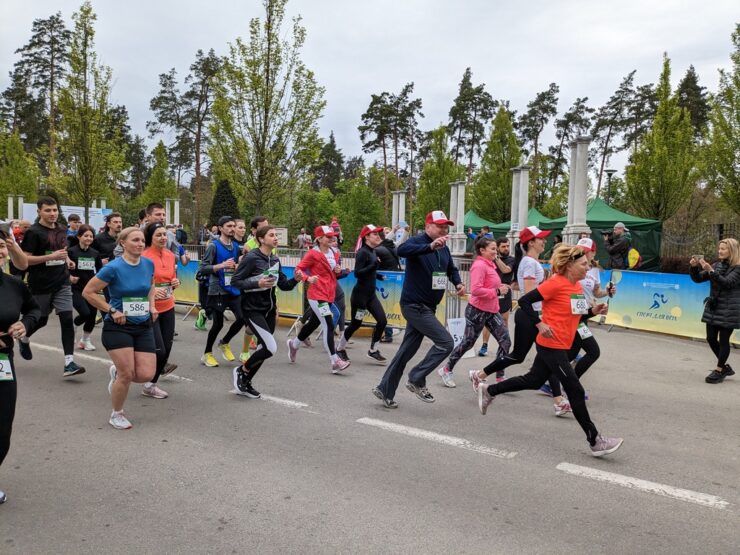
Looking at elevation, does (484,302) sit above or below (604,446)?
above

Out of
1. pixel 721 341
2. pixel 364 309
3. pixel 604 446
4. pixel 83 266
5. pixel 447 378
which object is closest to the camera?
pixel 604 446

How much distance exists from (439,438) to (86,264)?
20.0 feet

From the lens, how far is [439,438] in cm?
A: 518

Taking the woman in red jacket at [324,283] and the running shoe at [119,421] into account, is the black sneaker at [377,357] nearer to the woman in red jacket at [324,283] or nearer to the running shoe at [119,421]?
the woman in red jacket at [324,283]

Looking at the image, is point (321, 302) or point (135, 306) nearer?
point (135, 306)

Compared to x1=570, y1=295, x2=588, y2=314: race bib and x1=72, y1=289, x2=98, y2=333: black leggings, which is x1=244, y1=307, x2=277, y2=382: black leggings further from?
x1=72, y1=289, x2=98, y2=333: black leggings

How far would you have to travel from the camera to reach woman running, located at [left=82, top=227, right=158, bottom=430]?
16.9ft

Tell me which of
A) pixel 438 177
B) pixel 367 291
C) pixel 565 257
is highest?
pixel 438 177

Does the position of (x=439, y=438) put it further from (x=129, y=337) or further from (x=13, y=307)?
(x=13, y=307)

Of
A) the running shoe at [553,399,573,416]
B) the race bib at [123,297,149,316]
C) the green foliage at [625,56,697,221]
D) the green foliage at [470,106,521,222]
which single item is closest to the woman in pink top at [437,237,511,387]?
the running shoe at [553,399,573,416]

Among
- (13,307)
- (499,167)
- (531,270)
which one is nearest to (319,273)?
(531,270)

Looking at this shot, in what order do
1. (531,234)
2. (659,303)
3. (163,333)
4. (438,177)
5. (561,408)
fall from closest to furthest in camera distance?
1. (561,408)
2. (163,333)
3. (531,234)
4. (659,303)
5. (438,177)

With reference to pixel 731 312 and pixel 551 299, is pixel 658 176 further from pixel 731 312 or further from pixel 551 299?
pixel 551 299

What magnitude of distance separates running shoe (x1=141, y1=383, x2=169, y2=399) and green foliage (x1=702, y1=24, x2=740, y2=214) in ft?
62.5
